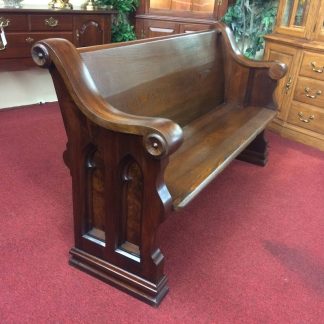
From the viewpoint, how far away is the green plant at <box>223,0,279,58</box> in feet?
10.6

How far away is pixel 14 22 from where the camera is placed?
276 cm

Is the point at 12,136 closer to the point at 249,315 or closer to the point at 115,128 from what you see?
the point at 115,128

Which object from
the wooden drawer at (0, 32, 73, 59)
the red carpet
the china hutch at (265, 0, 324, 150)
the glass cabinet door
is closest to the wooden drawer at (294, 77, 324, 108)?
the china hutch at (265, 0, 324, 150)

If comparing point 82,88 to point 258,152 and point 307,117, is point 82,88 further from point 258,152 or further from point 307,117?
point 307,117

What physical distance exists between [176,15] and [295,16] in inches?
50.0

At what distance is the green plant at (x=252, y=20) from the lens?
323 cm

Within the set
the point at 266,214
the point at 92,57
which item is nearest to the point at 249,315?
the point at 266,214

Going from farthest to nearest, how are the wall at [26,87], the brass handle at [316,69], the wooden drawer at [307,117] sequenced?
the wall at [26,87] < the wooden drawer at [307,117] < the brass handle at [316,69]

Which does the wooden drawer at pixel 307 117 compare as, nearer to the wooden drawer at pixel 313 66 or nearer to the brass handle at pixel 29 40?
the wooden drawer at pixel 313 66

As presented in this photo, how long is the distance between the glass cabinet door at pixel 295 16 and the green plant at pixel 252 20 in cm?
31

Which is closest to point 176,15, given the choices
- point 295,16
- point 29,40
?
point 295,16

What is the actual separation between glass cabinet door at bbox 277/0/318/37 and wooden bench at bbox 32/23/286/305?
117 cm

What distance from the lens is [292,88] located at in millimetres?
2893

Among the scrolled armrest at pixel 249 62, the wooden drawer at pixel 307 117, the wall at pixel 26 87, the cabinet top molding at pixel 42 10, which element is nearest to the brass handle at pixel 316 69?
the wooden drawer at pixel 307 117
